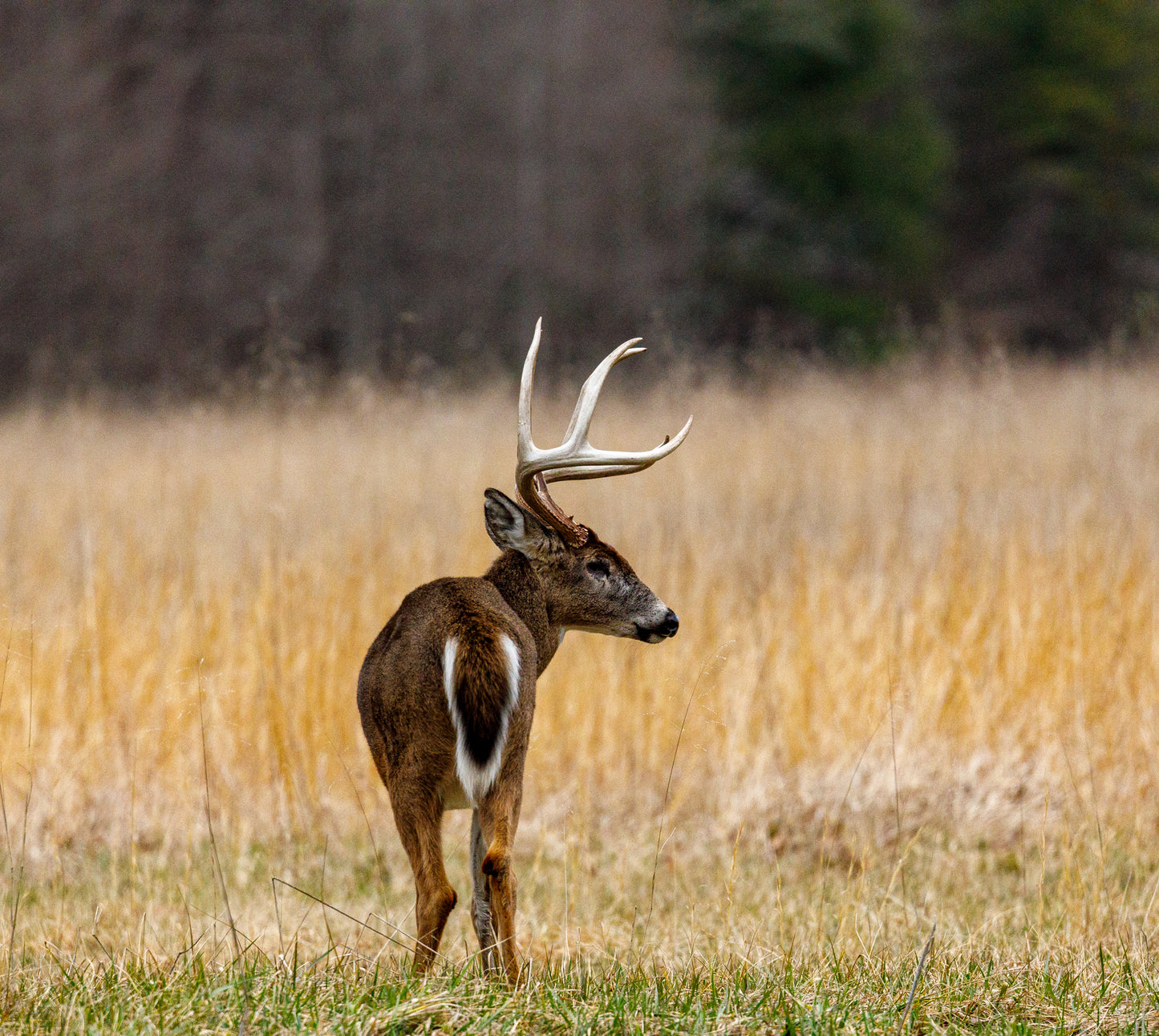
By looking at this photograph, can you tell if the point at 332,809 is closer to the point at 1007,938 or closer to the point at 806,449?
the point at 1007,938

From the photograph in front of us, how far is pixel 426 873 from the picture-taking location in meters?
2.87

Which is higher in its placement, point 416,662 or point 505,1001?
point 416,662

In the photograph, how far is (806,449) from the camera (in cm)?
996

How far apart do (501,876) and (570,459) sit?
0.95 metres

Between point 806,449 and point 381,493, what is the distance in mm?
3192

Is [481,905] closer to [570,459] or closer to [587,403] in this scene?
[570,459]

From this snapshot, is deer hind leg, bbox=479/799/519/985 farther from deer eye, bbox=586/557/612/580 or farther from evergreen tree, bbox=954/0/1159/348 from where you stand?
evergreen tree, bbox=954/0/1159/348

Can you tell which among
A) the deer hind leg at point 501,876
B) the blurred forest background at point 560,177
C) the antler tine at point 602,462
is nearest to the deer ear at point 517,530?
the antler tine at point 602,462

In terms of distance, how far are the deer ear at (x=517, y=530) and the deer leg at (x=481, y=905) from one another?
2.08ft

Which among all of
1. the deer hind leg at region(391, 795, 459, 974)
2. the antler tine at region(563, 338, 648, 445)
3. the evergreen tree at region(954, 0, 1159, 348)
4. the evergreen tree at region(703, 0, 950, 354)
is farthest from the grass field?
the evergreen tree at region(954, 0, 1159, 348)

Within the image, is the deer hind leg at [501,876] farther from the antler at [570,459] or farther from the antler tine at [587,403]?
the antler tine at [587,403]

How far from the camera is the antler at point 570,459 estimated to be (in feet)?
10.2

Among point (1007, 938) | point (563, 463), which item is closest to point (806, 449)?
point (1007, 938)

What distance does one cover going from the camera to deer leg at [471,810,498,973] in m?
3.00
